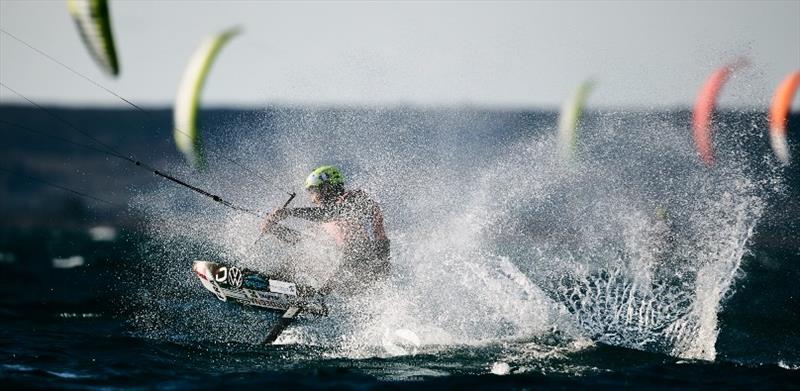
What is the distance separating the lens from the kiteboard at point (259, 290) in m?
9.66

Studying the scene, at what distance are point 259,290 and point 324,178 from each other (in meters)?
1.66

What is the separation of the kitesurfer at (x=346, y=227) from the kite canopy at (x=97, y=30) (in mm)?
3206

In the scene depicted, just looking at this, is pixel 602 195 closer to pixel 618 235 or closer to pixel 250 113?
pixel 618 235

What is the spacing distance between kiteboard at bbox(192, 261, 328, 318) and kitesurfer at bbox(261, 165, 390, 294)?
0.88ft

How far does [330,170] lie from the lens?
32.8 feet

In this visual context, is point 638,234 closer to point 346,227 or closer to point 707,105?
point 707,105

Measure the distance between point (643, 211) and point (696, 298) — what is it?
911 inches

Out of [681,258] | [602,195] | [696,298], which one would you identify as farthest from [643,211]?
[696,298]

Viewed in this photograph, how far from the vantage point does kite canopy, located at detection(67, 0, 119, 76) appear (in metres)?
10.3

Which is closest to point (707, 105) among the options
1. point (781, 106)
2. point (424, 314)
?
point (781, 106)

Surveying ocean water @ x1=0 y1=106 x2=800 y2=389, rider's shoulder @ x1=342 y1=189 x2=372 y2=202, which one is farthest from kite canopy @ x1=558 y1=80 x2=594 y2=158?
rider's shoulder @ x1=342 y1=189 x2=372 y2=202

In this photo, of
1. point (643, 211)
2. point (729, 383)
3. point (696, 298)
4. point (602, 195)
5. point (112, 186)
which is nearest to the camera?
point (729, 383)

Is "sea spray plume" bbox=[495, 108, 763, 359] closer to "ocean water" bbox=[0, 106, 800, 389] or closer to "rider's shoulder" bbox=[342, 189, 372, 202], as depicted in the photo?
"ocean water" bbox=[0, 106, 800, 389]

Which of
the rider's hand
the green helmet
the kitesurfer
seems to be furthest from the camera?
the green helmet
